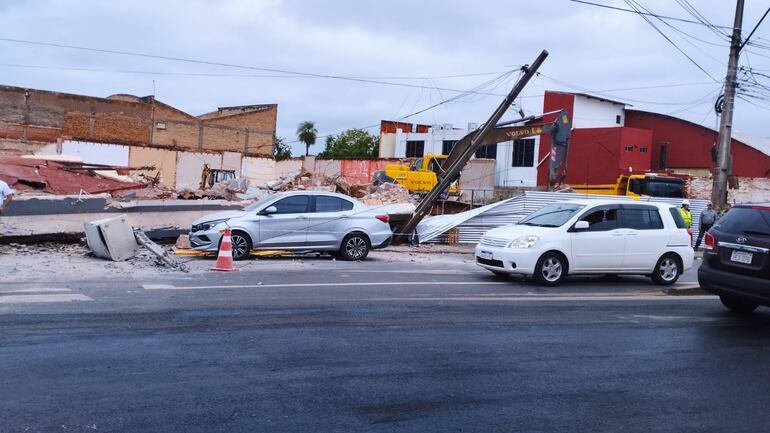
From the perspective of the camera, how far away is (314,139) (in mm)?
84250

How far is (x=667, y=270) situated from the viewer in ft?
48.3

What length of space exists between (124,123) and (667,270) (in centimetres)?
3944

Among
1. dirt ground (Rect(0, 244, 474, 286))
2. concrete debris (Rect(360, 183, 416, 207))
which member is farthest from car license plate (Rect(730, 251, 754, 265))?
concrete debris (Rect(360, 183, 416, 207))

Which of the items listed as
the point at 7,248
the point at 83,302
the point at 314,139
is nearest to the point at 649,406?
the point at 83,302

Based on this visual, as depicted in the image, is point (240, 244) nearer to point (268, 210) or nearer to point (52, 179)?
point (268, 210)

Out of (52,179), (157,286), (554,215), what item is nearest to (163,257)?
(157,286)

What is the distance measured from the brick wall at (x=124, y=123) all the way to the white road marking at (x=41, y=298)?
31.9 m

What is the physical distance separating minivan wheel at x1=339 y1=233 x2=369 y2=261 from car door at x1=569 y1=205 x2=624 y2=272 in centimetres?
544

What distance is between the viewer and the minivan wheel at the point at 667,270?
47.9 ft

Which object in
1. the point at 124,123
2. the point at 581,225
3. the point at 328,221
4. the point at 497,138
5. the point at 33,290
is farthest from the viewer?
the point at 124,123

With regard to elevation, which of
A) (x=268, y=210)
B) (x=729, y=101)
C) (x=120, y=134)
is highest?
(x=729, y=101)

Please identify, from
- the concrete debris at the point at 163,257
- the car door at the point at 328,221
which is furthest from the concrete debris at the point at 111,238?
the car door at the point at 328,221

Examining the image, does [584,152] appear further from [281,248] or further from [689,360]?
[689,360]

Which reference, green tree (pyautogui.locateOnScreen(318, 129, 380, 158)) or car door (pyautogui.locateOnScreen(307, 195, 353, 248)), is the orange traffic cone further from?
green tree (pyautogui.locateOnScreen(318, 129, 380, 158))
